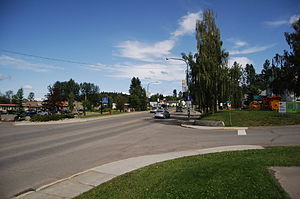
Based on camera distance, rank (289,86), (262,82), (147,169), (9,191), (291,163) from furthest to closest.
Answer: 1. (262,82)
2. (289,86)
3. (147,169)
4. (291,163)
5. (9,191)

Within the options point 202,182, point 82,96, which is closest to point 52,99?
point 202,182

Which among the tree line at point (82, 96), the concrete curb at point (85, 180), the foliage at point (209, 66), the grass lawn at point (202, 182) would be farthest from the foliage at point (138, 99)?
the grass lawn at point (202, 182)

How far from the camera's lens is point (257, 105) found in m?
45.2

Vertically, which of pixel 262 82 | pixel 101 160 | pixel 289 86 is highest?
pixel 262 82

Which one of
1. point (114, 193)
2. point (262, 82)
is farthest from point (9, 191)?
point (262, 82)

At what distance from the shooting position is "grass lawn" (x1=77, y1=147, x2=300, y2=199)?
14.8 ft

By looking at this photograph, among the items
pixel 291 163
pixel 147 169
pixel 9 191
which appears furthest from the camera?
pixel 147 169

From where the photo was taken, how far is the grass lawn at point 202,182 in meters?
4.50

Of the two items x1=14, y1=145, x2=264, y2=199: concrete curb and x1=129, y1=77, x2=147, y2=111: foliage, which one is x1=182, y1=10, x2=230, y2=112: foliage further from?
x1=129, y1=77, x2=147, y2=111: foliage

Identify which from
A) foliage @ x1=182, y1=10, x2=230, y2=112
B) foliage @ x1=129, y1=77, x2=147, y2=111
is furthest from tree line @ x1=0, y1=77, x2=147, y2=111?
foliage @ x1=182, y1=10, x2=230, y2=112

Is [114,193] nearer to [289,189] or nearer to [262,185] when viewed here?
[262,185]

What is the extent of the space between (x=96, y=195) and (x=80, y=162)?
3.79m

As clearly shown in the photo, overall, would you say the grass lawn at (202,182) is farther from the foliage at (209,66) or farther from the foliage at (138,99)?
the foliage at (138,99)

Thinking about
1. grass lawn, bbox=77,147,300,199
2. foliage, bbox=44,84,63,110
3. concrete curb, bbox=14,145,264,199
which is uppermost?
foliage, bbox=44,84,63,110
